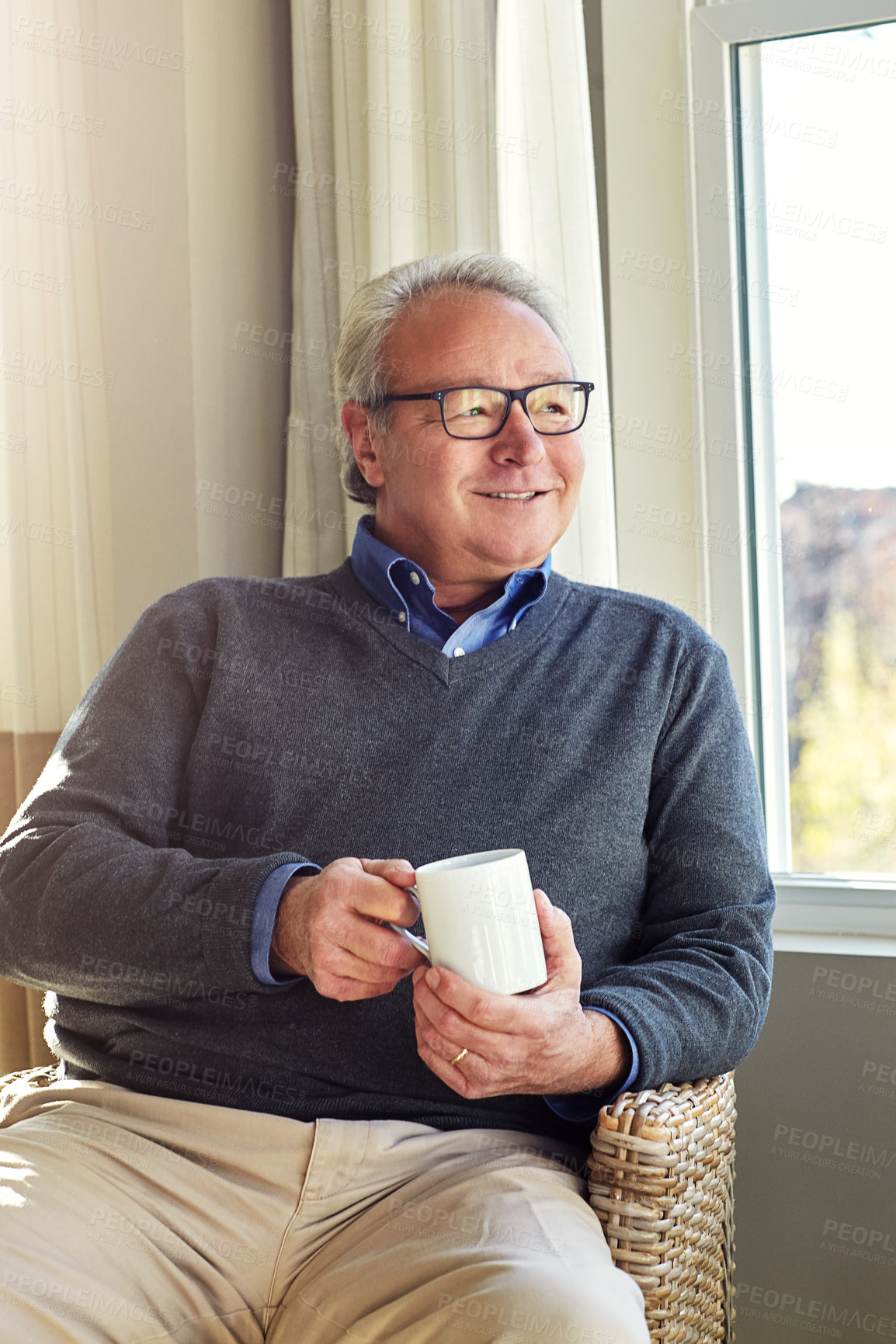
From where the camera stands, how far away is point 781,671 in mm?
2033

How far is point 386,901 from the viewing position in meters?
1.09

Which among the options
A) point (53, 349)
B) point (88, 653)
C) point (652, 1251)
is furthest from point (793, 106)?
point (652, 1251)

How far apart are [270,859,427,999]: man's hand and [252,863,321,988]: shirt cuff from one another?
0.08ft

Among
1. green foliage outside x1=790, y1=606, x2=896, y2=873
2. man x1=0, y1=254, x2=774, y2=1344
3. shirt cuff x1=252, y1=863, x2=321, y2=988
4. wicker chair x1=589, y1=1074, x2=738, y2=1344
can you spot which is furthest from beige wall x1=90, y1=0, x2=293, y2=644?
wicker chair x1=589, y1=1074, x2=738, y2=1344

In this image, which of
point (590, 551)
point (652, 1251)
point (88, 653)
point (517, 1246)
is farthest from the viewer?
point (88, 653)

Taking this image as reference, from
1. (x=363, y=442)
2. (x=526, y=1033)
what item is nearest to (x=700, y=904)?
(x=526, y=1033)

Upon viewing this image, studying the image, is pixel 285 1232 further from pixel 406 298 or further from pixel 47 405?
pixel 47 405

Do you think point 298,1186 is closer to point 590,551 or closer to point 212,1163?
point 212,1163

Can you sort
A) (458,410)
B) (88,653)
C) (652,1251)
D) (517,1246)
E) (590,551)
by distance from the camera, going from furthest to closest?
(88,653)
(590,551)
(458,410)
(652,1251)
(517,1246)

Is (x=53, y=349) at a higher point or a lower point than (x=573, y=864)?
higher

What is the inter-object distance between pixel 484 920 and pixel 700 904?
0.49 m

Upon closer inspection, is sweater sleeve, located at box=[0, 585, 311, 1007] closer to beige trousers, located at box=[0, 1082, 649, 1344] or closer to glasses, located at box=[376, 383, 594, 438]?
beige trousers, located at box=[0, 1082, 649, 1344]

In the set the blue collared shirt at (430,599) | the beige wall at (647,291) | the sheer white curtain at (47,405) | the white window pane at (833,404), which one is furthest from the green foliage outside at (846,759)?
the sheer white curtain at (47,405)

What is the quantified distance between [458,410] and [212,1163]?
38.2 inches
